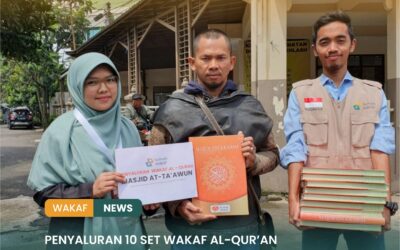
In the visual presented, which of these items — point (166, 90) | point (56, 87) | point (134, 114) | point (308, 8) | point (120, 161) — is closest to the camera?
point (120, 161)

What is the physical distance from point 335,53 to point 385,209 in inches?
31.3

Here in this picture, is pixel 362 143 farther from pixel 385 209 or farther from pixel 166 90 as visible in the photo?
pixel 166 90

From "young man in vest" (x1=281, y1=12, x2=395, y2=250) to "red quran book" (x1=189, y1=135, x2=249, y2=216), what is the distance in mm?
290

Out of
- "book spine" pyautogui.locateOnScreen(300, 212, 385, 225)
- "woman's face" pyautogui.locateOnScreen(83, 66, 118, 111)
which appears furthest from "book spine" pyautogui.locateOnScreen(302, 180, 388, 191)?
"woman's face" pyautogui.locateOnScreen(83, 66, 118, 111)

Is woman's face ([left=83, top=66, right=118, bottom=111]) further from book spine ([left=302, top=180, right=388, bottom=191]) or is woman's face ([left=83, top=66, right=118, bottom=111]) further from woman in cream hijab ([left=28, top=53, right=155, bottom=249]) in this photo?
book spine ([left=302, top=180, right=388, bottom=191])

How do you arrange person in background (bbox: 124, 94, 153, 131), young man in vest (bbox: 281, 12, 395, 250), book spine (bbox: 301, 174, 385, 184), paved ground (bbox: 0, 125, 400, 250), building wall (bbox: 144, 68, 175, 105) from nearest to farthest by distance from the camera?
book spine (bbox: 301, 174, 385, 184)
young man in vest (bbox: 281, 12, 395, 250)
paved ground (bbox: 0, 125, 400, 250)
person in background (bbox: 124, 94, 153, 131)
building wall (bbox: 144, 68, 175, 105)

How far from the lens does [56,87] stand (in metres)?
27.1

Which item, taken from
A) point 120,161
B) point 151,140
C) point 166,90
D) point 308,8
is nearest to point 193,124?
point 151,140

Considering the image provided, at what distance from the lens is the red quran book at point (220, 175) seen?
1.99m

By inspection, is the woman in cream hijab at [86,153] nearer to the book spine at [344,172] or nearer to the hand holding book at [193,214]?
the hand holding book at [193,214]

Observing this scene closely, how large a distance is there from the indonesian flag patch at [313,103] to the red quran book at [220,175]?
0.43 meters

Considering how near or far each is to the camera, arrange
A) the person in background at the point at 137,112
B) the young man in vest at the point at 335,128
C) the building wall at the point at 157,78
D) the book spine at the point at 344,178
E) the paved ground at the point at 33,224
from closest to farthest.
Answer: the book spine at the point at 344,178 → the young man in vest at the point at 335,128 → the paved ground at the point at 33,224 → the person in background at the point at 137,112 → the building wall at the point at 157,78

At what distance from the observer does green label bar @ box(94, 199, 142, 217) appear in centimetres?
199

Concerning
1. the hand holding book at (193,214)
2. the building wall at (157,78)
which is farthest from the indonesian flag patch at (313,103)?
the building wall at (157,78)
